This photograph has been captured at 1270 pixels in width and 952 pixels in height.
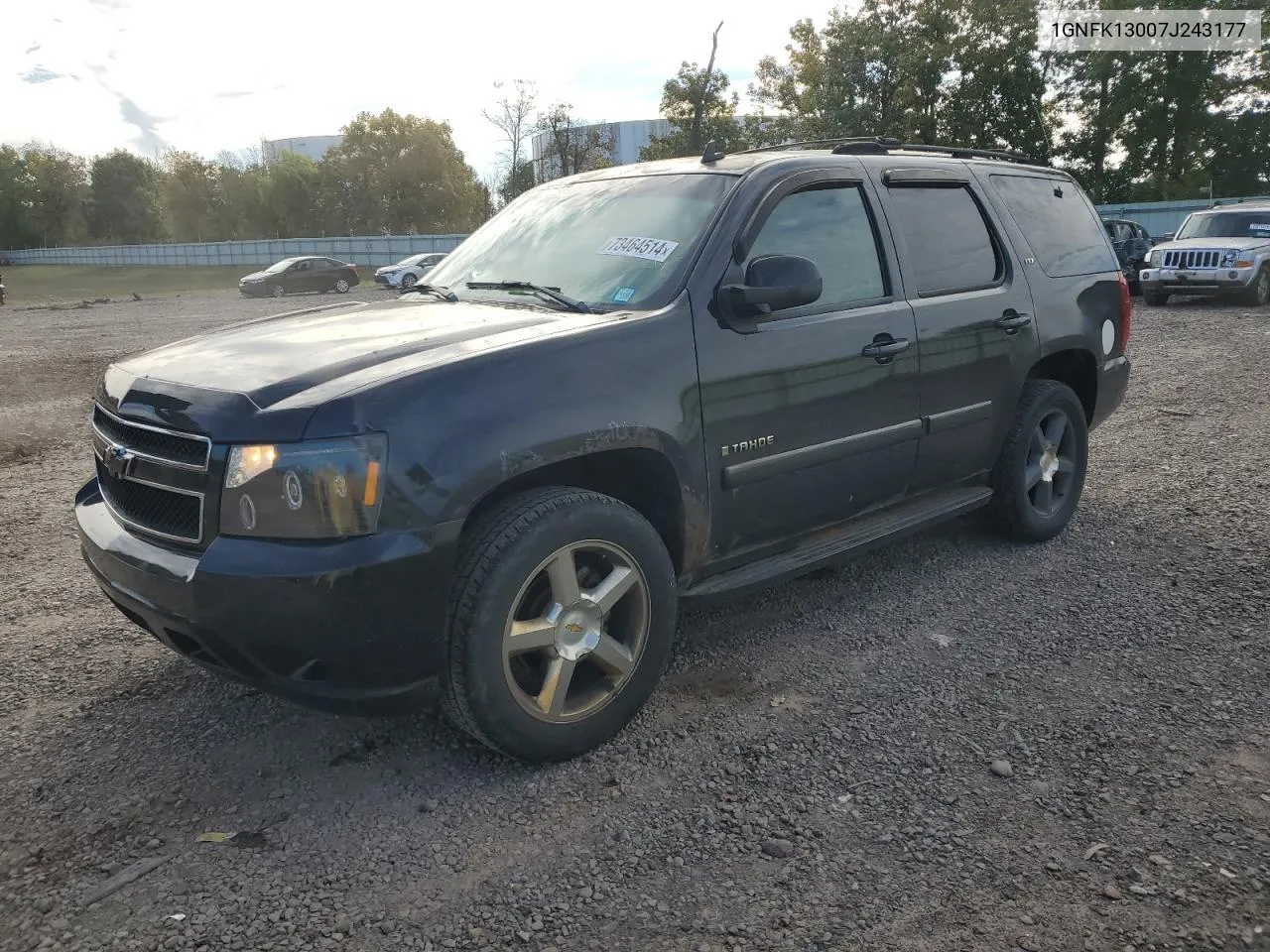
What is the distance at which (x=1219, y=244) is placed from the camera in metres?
16.4

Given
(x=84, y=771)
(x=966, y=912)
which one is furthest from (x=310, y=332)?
(x=966, y=912)

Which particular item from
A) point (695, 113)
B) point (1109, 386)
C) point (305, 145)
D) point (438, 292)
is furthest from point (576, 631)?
point (305, 145)

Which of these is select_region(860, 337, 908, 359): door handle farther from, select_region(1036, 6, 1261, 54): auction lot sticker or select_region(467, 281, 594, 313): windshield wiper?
select_region(1036, 6, 1261, 54): auction lot sticker

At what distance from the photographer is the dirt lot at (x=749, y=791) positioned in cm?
238

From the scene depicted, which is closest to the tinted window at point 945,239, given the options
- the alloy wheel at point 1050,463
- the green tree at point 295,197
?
the alloy wheel at point 1050,463

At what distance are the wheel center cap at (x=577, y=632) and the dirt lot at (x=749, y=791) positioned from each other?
0.37 metres

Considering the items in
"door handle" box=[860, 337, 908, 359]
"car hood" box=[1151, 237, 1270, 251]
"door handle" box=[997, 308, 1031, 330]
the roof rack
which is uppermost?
the roof rack

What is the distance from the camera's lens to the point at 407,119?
236ft

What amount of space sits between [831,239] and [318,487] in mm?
2314

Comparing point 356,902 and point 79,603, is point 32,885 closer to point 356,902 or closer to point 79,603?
point 356,902

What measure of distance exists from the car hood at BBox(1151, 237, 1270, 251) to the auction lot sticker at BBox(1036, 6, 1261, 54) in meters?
26.6

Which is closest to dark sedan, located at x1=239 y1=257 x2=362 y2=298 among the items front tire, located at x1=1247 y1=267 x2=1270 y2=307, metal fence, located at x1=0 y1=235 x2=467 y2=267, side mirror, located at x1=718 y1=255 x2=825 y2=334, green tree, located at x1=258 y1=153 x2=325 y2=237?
metal fence, located at x1=0 y1=235 x2=467 y2=267

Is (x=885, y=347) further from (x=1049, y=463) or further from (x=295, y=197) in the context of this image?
(x=295, y=197)

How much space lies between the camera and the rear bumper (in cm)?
530
